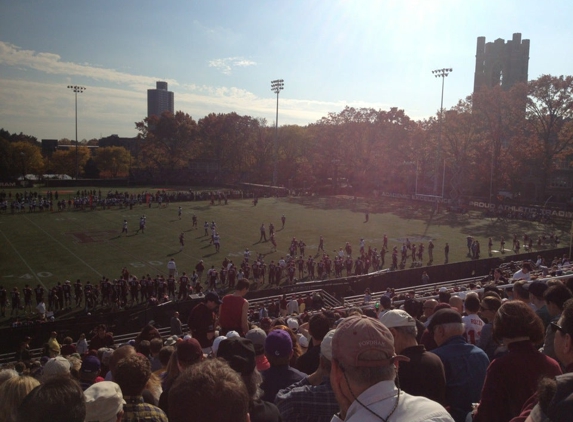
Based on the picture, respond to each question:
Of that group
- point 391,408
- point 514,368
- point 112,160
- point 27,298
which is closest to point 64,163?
point 112,160

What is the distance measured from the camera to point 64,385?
103 inches

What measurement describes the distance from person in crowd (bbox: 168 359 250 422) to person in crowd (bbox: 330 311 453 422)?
20.2 inches

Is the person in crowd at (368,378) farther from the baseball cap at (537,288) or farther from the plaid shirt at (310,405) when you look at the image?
the baseball cap at (537,288)

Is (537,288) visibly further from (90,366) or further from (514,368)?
(90,366)

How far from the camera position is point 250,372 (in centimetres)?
372

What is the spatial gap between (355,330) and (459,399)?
2244 millimetres

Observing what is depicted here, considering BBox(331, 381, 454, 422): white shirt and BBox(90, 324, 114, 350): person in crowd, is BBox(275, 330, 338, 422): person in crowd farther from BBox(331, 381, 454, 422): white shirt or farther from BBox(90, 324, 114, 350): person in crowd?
BBox(90, 324, 114, 350): person in crowd

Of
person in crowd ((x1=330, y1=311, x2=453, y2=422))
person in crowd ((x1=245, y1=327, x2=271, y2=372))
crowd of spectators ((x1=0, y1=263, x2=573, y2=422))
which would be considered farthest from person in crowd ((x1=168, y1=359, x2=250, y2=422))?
person in crowd ((x1=245, y1=327, x2=271, y2=372))

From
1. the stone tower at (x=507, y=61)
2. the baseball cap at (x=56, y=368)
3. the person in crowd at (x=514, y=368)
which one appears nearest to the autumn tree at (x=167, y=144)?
the stone tower at (x=507, y=61)

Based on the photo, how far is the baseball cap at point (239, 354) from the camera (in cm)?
368

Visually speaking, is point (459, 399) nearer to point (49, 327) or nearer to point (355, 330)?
point (355, 330)

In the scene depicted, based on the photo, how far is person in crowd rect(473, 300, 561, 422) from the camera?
338 cm

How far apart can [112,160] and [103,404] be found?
300 ft

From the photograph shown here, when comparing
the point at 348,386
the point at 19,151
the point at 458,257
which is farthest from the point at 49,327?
the point at 19,151
